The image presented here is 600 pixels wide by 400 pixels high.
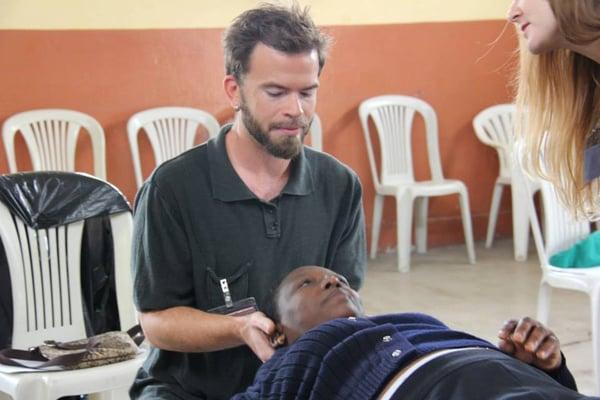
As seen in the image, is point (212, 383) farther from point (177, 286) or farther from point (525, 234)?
point (525, 234)

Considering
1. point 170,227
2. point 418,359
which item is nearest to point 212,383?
point 170,227

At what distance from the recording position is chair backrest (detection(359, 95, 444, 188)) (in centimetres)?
696

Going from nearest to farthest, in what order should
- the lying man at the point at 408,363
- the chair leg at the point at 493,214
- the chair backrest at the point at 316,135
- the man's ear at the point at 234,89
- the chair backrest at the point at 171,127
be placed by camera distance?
the lying man at the point at 408,363 → the man's ear at the point at 234,89 → the chair backrest at the point at 171,127 → the chair backrest at the point at 316,135 → the chair leg at the point at 493,214

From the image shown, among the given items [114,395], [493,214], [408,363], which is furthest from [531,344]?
[493,214]

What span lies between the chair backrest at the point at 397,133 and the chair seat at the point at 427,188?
109mm

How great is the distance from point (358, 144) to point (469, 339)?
5.15m

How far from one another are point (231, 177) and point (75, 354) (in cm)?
92

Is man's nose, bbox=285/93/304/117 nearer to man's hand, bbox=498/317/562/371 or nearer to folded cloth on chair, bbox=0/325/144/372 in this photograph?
man's hand, bbox=498/317/562/371

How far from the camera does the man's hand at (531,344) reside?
1.90 m

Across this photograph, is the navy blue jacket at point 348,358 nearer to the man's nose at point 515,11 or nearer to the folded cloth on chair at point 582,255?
the man's nose at point 515,11

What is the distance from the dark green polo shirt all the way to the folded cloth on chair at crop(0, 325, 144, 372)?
1.83ft

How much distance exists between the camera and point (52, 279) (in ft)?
10.9

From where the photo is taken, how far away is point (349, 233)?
2.59 metres

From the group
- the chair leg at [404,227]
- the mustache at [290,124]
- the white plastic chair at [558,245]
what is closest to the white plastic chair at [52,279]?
the mustache at [290,124]
